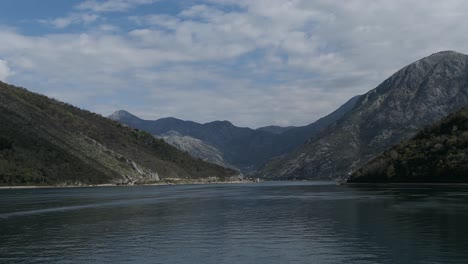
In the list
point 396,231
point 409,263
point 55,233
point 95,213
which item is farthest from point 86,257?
point 95,213

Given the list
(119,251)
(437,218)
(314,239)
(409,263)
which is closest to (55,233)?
(119,251)

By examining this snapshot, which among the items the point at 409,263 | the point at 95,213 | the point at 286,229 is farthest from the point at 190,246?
the point at 95,213

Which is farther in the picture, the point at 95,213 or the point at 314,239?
the point at 95,213

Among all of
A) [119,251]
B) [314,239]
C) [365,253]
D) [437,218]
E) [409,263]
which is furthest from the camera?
[437,218]

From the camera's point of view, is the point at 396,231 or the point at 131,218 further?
the point at 131,218

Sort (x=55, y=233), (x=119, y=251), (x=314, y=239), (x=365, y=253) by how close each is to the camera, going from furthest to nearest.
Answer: (x=55, y=233) < (x=314, y=239) < (x=119, y=251) < (x=365, y=253)

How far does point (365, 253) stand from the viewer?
2260 inches

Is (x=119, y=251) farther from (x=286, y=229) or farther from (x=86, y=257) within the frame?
(x=286, y=229)

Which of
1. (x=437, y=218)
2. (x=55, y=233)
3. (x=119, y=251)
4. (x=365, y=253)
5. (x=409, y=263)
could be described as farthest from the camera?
(x=437, y=218)

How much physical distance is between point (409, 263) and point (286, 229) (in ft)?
102

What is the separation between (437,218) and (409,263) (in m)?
43.9

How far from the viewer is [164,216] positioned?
4230 inches

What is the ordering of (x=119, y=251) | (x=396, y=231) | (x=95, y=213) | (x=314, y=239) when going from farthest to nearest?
(x=95, y=213) < (x=396, y=231) < (x=314, y=239) < (x=119, y=251)

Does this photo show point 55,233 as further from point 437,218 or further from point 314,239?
point 437,218
